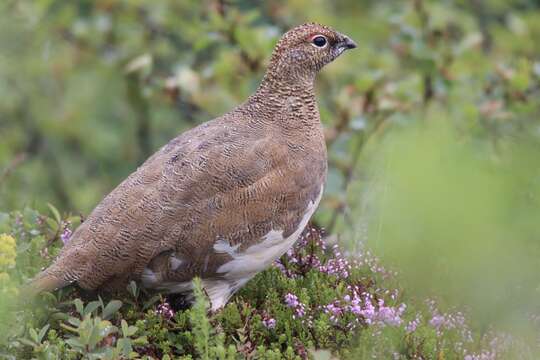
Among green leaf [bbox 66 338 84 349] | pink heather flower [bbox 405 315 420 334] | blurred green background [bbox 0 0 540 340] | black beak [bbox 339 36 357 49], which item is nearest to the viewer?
green leaf [bbox 66 338 84 349]

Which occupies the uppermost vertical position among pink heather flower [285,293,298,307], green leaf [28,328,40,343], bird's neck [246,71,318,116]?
bird's neck [246,71,318,116]

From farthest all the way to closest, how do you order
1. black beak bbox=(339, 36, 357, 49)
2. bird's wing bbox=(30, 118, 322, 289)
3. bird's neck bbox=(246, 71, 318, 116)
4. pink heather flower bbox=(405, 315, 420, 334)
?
black beak bbox=(339, 36, 357, 49) < bird's neck bbox=(246, 71, 318, 116) < bird's wing bbox=(30, 118, 322, 289) < pink heather flower bbox=(405, 315, 420, 334)

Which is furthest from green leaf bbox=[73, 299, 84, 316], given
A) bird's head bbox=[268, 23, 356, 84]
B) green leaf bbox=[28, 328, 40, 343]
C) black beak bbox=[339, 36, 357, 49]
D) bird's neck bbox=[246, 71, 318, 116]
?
black beak bbox=[339, 36, 357, 49]

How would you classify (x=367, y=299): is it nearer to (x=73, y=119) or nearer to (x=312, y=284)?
(x=312, y=284)

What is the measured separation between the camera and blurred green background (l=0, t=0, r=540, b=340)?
6.38 metres

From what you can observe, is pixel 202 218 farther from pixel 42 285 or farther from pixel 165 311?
pixel 42 285

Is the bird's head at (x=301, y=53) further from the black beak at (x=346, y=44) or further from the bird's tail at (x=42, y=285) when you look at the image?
the bird's tail at (x=42, y=285)

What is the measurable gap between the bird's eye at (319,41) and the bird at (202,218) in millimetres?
521

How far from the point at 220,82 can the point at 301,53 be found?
98.8 inches

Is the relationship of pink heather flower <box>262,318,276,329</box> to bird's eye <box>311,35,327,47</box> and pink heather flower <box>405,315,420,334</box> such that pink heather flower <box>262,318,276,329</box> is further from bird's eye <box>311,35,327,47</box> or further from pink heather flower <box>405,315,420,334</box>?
bird's eye <box>311,35,327,47</box>

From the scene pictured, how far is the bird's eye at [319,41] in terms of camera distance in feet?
14.3

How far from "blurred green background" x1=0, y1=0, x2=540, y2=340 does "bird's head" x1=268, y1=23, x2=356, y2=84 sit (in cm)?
50

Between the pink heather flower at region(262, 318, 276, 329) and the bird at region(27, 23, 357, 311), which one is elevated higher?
the bird at region(27, 23, 357, 311)

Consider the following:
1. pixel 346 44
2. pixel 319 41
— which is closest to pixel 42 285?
pixel 319 41
